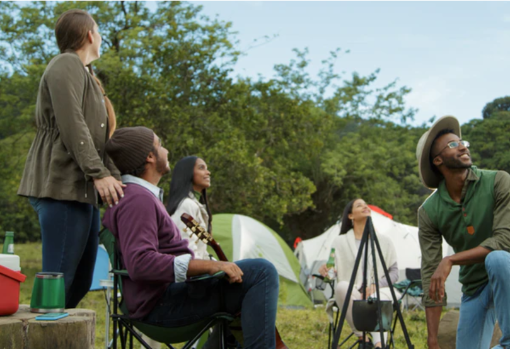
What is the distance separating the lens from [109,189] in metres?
2.48

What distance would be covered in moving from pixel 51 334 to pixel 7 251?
1040 millimetres

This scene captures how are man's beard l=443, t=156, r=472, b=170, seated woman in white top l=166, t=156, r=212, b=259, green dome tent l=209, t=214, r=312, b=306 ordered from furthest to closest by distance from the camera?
green dome tent l=209, t=214, r=312, b=306 → seated woman in white top l=166, t=156, r=212, b=259 → man's beard l=443, t=156, r=472, b=170

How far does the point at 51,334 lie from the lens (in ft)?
7.61

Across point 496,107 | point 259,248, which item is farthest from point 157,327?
point 496,107

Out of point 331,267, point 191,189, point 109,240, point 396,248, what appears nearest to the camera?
point 109,240

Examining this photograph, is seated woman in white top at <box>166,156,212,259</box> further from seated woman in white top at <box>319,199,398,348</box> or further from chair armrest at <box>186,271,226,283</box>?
chair armrest at <box>186,271,226,283</box>

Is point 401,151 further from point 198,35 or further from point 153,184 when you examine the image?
point 153,184

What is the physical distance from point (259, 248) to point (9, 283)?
8.32 m

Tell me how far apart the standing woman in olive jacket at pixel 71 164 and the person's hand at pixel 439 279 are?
5.15ft

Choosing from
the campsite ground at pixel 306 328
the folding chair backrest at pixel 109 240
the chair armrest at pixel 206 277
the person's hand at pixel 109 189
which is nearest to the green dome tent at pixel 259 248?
the campsite ground at pixel 306 328

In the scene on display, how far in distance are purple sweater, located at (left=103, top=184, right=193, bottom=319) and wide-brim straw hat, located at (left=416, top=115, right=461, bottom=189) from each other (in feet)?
4.64

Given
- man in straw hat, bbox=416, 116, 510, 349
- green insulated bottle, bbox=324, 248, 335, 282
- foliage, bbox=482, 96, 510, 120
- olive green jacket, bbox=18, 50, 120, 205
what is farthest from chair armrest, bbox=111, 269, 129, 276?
foliage, bbox=482, 96, 510, 120

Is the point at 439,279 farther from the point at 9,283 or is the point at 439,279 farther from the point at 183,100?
the point at 183,100

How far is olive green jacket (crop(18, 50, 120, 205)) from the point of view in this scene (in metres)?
2.58
